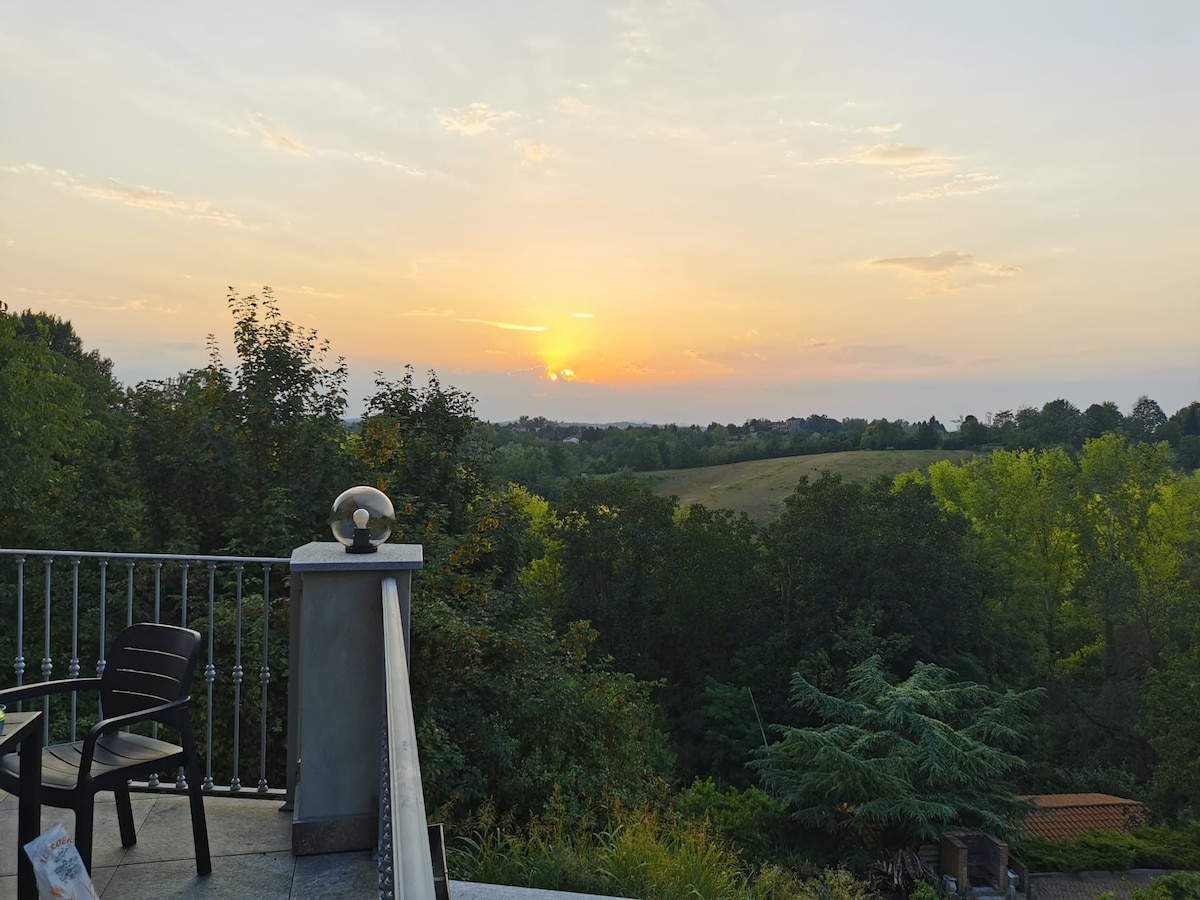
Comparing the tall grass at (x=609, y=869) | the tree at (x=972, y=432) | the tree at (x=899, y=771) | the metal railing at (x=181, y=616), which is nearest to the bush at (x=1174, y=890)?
the tree at (x=899, y=771)

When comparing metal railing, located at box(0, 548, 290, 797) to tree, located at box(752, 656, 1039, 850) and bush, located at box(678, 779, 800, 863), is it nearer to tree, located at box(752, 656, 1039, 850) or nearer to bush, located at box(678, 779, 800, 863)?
bush, located at box(678, 779, 800, 863)

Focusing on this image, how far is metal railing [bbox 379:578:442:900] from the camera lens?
34.4 inches

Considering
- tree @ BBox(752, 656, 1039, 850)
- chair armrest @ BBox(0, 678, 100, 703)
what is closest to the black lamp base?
chair armrest @ BBox(0, 678, 100, 703)

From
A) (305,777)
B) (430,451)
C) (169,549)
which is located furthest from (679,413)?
(305,777)

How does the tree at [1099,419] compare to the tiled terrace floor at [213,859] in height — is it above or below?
above

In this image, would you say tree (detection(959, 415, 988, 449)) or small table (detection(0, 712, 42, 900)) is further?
tree (detection(959, 415, 988, 449))

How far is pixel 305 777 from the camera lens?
9.09 feet

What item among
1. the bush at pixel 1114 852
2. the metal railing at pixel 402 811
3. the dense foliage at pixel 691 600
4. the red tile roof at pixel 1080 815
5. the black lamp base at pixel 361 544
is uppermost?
the black lamp base at pixel 361 544

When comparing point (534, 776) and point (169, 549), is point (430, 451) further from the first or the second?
point (534, 776)

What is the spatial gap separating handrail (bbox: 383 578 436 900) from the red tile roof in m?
20.0

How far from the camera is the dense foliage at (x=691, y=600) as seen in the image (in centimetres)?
803

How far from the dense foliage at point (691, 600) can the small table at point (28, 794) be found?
4.35 ft

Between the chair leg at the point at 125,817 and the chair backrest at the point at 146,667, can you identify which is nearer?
the chair backrest at the point at 146,667

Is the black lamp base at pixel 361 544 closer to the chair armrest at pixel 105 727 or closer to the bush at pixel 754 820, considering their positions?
the chair armrest at pixel 105 727
